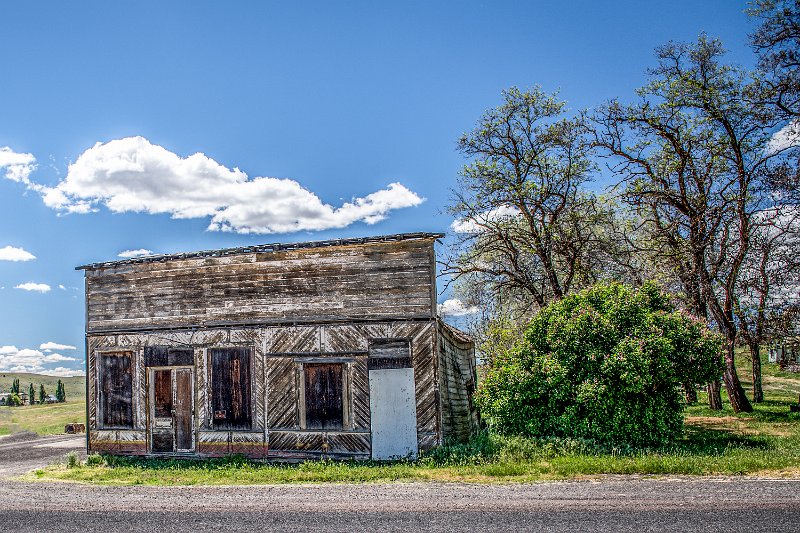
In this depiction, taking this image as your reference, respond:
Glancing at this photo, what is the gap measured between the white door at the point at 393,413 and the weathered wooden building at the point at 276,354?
30 mm

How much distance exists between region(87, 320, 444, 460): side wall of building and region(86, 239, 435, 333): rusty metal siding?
1.14 ft

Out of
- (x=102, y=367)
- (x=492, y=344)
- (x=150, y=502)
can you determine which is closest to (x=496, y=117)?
(x=492, y=344)

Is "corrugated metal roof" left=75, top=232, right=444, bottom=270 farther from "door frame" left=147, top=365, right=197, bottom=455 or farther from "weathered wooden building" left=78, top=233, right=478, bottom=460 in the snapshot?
"door frame" left=147, top=365, right=197, bottom=455

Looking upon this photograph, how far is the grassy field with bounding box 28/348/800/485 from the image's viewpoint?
12.6 metres

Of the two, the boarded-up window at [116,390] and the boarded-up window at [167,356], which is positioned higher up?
the boarded-up window at [167,356]

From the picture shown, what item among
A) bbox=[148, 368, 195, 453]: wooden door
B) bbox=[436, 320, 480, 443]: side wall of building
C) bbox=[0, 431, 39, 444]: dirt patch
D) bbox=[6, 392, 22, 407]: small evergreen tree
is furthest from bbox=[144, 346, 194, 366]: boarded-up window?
bbox=[6, 392, 22, 407]: small evergreen tree

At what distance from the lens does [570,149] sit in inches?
1032

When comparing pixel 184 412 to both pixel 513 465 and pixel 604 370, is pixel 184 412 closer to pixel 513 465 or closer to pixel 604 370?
pixel 513 465

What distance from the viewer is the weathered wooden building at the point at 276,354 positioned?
17000 millimetres

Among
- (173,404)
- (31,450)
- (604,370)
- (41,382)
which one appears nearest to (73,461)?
(173,404)

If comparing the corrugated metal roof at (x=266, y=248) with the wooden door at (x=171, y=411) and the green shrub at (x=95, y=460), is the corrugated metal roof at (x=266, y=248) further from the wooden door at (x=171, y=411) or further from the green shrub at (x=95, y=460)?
the green shrub at (x=95, y=460)

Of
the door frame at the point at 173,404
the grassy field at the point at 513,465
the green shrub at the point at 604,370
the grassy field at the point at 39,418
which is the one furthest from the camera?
the grassy field at the point at 39,418

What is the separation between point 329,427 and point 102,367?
25.2ft

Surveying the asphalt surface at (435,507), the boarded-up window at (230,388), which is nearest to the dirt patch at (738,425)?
the asphalt surface at (435,507)
